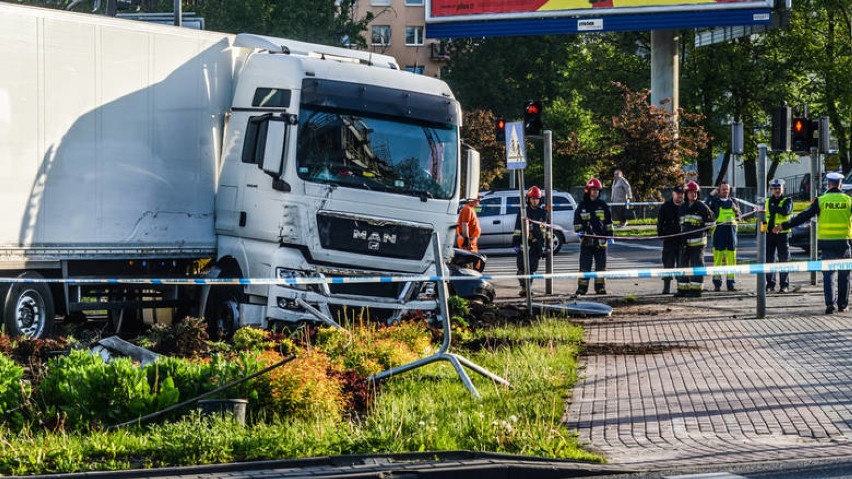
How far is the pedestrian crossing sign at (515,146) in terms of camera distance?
18.8 meters

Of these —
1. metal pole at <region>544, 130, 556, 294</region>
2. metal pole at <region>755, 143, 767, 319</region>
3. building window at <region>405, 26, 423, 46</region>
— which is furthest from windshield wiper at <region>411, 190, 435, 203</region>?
building window at <region>405, 26, 423, 46</region>

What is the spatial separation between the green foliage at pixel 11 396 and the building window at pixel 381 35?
7611 cm

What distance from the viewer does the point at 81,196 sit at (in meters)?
14.9

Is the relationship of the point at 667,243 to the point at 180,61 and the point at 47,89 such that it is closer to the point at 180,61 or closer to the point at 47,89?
the point at 180,61

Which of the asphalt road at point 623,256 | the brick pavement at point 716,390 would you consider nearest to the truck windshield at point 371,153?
the brick pavement at point 716,390

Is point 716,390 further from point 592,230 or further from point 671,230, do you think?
point 671,230

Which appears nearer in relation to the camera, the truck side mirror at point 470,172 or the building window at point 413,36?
the truck side mirror at point 470,172

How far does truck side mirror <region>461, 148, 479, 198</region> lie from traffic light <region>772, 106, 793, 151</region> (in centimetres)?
673

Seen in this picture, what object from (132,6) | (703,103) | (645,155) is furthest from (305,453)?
(703,103)

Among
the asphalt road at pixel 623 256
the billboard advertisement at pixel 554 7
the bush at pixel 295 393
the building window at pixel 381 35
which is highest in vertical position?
the building window at pixel 381 35

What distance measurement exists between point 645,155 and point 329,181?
1033 inches

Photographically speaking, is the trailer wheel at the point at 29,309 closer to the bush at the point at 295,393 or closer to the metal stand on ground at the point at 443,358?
the metal stand on ground at the point at 443,358

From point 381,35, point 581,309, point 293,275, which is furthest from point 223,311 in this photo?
point 381,35

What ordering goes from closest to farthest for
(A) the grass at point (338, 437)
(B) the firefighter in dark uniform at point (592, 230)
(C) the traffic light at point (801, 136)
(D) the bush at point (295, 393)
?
1. (A) the grass at point (338, 437)
2. (D) the bush at point (295, 393)
3. (B) the firefighter in dark uniform at point (592, 230)
4. (C) the traffic light at point (801, 136)
